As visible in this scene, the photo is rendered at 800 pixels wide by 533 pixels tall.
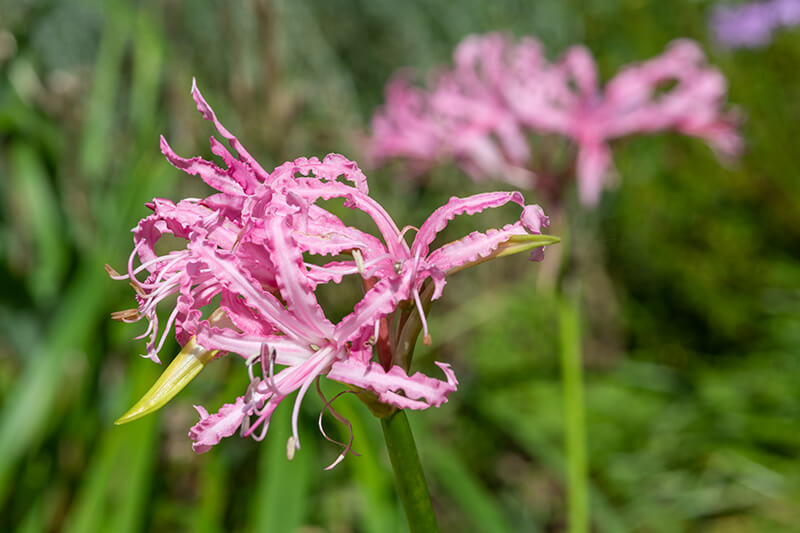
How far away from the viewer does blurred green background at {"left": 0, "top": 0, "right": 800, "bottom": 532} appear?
130 centimetres

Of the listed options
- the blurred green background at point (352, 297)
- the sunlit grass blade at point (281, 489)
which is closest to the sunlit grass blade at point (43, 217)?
the blurred green background at point (352, 297)

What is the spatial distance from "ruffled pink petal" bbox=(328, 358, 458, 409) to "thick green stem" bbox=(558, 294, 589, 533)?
1.70 ft

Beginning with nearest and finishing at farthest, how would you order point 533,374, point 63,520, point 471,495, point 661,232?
point 471,495 → point 63,520 → point 533,374 → point 661,232

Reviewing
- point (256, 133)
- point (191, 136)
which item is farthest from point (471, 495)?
point (191, 136)

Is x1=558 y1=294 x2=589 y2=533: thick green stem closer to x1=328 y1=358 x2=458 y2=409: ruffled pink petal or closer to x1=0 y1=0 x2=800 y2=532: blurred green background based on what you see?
x1=0 y1=0 x2=800 y2=532: blurred green background

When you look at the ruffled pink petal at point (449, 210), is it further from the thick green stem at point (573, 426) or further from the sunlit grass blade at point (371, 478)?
the sunlit grass blade at point (371, 478)

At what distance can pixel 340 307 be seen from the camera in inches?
78.9

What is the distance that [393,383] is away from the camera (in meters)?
0.36

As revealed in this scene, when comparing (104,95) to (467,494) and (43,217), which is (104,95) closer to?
(43,217)

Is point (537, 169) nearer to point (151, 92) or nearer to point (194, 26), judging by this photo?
point (151, 92)

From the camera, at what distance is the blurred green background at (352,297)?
4.26 feet

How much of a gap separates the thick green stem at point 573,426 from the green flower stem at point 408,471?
48 centimetres

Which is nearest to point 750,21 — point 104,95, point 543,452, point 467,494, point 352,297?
point 352,297

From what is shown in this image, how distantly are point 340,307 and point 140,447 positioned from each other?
940 mm
